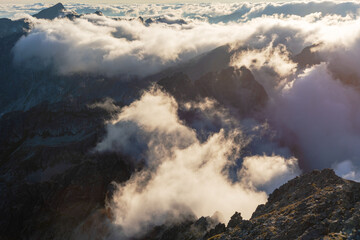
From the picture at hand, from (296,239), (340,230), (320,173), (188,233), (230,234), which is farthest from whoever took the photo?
(188,233)

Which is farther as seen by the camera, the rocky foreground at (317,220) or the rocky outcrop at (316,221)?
the rocky foreground at (317,220)

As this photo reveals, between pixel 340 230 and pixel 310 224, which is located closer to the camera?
pixel 340 230

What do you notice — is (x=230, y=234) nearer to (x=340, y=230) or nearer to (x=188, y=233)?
(x=340, y=230)

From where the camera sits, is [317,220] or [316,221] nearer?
[316,221]

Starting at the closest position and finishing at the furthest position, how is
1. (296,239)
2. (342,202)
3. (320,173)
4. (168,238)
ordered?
1. (296,239)
2. (342,202)
3. (320,173)
4. (168,238)

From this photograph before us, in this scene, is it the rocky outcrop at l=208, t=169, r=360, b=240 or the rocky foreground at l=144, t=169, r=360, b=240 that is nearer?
the rocky outcrop at l=208, t=169, r=360, b=240

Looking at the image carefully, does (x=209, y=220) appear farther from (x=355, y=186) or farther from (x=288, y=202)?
(x=355, y=186)

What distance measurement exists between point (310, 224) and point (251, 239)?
574 inches

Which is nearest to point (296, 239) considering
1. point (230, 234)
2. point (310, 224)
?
point (310, 224)

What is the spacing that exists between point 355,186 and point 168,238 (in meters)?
135

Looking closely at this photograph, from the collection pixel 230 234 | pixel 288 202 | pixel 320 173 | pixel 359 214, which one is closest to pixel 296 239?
pixel 359 214

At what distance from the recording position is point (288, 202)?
8219cm

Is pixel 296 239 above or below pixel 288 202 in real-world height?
above

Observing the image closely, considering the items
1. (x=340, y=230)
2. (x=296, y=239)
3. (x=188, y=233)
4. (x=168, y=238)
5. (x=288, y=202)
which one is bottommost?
(x=168, y=238)
